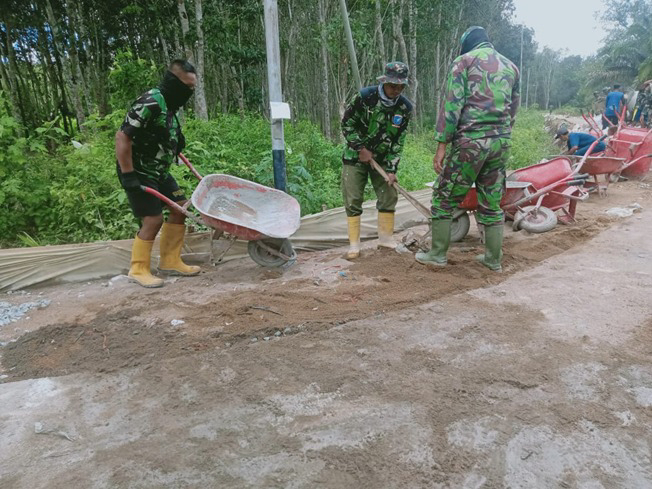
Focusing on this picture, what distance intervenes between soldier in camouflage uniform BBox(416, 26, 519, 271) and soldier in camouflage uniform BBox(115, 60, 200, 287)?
214 cm

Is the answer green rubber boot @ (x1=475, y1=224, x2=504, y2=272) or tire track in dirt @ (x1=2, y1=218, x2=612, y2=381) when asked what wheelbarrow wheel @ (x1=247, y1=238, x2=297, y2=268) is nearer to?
tire track in dirt @ (x1=2, y1=218, x2=612, y2=381)

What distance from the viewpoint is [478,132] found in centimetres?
360

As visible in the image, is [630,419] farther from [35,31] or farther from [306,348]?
[35,31]

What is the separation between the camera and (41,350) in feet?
9.57

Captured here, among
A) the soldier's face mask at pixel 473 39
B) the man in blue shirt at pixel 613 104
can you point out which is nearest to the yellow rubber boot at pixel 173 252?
the soldier's face mask at pixel 473 39

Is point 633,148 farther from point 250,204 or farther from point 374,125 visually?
point 250,204

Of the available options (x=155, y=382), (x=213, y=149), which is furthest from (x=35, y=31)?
(x=155, y=382)

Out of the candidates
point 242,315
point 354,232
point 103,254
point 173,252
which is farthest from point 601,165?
point 103,254

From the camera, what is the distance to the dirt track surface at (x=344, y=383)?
1.77 meters

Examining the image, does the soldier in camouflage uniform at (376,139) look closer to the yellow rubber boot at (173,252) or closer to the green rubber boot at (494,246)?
the green rubber boot at (494,246)

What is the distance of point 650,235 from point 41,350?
18.5 feet

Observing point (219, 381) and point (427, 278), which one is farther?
point (427, 278)

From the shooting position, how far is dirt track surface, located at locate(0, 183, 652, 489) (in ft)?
5.80

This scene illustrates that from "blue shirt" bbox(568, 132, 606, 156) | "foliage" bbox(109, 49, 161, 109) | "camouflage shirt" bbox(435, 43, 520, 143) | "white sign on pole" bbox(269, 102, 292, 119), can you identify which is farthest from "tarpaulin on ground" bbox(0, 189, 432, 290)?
"blue shirt" bbox(568, 132, 606, 156)
